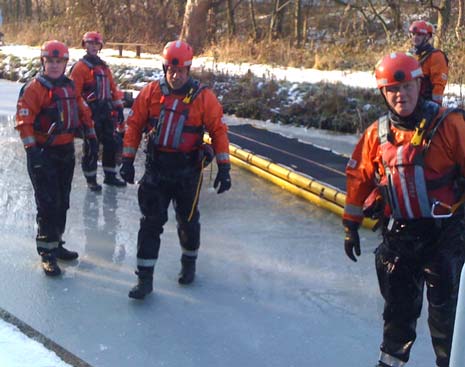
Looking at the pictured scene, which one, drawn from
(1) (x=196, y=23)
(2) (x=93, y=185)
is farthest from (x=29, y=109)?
(1) (x=196, y=23)

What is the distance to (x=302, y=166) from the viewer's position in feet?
26.3

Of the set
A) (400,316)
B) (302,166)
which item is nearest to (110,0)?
(302,166)

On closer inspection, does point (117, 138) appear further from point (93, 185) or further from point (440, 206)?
point (440, 206)

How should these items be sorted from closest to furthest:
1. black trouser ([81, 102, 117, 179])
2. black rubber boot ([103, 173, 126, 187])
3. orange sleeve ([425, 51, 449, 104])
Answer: black trouser ([81, 102, 117, 179]) < orange sleeve ([425, 51, 449, 104]) < black rubber boot ([103, 173, 126, 187])

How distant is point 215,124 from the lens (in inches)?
189

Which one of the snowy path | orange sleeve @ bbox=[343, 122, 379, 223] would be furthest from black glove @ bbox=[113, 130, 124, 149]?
orange sleeve @ bbox=[343, 122, 379, 223]

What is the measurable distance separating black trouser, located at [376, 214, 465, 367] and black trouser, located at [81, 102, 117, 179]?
453 cm

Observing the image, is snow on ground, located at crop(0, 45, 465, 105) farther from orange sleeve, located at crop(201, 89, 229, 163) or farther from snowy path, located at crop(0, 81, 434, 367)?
orange sleeve, located at crop(201, 89, 229, 163)

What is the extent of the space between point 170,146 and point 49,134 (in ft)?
3.67

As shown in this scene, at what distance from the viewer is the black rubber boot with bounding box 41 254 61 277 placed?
522 centimetres

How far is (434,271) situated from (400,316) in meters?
0.34

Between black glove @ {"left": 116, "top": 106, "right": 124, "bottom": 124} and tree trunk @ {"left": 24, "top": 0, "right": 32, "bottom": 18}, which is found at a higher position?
tree trunk @ {"left": 24, "top": 0, "right": 32, "bottom": 18}

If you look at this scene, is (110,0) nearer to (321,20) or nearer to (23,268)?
(321,20)

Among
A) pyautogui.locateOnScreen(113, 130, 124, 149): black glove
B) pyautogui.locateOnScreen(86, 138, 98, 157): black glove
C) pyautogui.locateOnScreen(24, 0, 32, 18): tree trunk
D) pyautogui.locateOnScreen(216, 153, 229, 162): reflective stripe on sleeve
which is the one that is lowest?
pyautogui.locateOnScreen(113, 130, 124, 149): black glove
